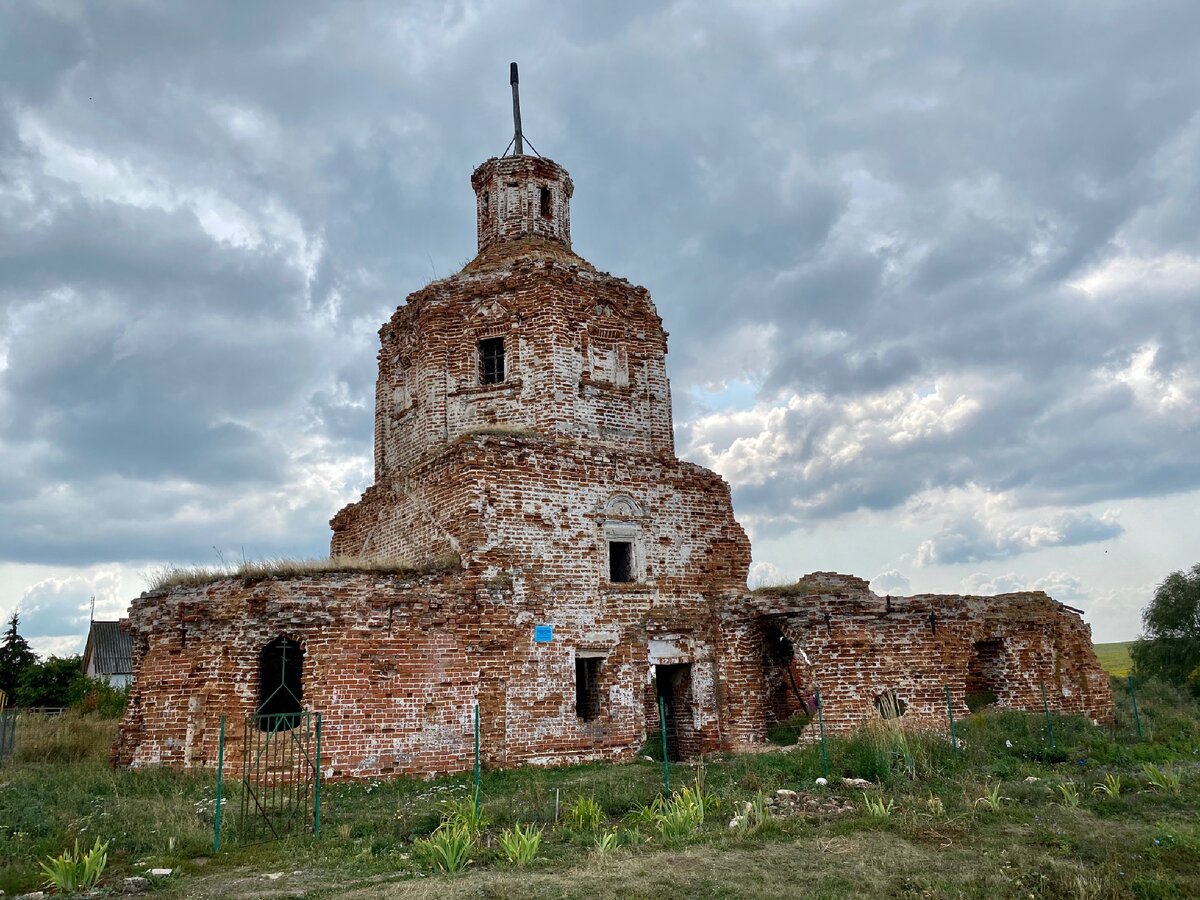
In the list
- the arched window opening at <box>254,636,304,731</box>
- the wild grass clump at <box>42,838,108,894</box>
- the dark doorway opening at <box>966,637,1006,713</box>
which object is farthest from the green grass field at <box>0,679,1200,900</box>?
the dark doorway opening at <box>966,637,1006,713</box>

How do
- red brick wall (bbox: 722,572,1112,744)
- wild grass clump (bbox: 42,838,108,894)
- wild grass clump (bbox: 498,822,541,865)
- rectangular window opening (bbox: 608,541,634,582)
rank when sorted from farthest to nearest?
rectangular window opening (bbox: 608,541,634,582)
red brick wall (bbox: 722,572,1112,744)
wild grass clump (bbox: 498,822,541,865)
wild grass clump (bbox: 42,838,108,894)

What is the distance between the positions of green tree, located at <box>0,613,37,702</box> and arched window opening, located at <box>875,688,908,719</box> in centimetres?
3128

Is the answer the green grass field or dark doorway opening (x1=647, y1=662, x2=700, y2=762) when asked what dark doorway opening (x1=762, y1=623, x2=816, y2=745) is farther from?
the green grass field

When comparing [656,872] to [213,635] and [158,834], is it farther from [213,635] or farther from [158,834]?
[213,635]

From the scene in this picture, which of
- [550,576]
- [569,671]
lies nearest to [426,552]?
[550,576]

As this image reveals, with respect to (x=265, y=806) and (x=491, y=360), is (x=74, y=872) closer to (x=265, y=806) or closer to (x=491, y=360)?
(x=265, y=806)

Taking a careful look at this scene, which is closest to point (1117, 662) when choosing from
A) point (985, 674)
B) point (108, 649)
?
point (985, 674)

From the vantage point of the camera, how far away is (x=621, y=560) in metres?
15.3

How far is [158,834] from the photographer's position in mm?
8648

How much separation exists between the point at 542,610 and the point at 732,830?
6.23 m

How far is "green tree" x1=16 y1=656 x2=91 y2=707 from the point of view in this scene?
29.2m

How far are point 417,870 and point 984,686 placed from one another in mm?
12183

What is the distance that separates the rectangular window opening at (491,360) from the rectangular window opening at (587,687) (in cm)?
570

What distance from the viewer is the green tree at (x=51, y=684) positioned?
95.9 feet
